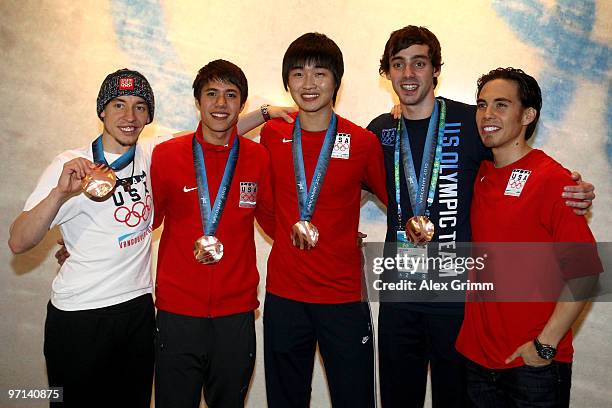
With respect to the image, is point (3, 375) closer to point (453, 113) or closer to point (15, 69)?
point (15, 69)

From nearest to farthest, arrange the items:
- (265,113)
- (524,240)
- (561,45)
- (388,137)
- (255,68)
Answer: (524,240)
(388,137)
(265,113)
(561,45)
(255,68)

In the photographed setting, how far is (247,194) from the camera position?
2.65 metres

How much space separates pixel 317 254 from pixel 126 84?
117 cm

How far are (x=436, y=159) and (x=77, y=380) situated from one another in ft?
6.21

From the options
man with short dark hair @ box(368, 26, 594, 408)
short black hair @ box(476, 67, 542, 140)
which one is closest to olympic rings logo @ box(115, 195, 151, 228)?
man with short dark hair @ box(368, 26, 594, 408)

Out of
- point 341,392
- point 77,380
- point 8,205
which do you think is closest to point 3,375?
point 8,205

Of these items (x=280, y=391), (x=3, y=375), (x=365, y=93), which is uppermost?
(x=365, y=93)

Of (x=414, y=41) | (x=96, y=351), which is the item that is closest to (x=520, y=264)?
(x=414, y=41)

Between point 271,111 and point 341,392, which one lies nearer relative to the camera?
point 341,392

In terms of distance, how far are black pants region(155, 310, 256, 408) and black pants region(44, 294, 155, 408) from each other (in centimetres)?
12

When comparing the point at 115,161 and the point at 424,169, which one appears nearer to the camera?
the point at 115,161

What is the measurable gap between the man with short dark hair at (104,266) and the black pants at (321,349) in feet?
2.07

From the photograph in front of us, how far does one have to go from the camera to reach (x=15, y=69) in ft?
12.8

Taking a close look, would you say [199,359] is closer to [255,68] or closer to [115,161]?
[115,161]
